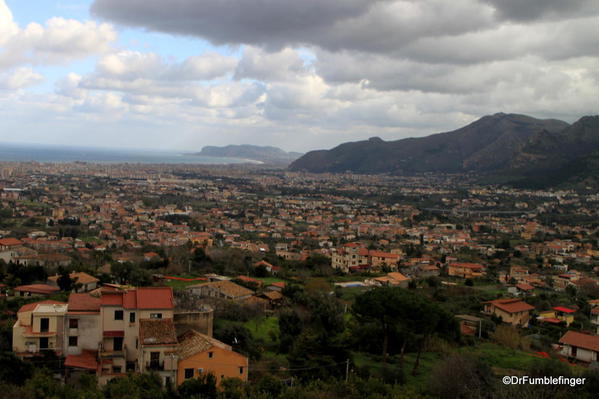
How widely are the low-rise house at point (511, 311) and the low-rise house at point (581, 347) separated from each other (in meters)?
4.71

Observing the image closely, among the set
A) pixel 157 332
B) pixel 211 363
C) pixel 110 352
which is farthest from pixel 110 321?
pixel 211 363

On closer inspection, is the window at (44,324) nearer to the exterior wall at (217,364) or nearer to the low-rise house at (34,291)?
the exterior wall at (217,364)

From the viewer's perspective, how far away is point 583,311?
30.4 m

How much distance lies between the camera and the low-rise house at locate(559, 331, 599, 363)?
70.0 feet

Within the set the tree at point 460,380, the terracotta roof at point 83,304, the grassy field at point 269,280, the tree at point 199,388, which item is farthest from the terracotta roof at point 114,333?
the grassy field at point 269,280

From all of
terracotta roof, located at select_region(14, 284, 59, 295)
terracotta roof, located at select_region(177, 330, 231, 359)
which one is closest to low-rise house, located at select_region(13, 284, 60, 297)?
terracotta roof, located at select_region(14, 284, 59, 295)

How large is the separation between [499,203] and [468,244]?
5310cm

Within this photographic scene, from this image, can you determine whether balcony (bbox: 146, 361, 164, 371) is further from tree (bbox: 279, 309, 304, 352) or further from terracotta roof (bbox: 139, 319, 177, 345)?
tree (bbox: 279, 309, 304, 352)

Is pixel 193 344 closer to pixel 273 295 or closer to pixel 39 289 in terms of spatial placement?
pixel 273 295

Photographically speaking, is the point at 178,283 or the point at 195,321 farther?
the point at 178,283

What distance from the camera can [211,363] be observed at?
15453 millimetres

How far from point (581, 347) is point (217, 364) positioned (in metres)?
14.9

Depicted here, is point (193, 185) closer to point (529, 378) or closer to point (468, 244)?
point (468, 244)

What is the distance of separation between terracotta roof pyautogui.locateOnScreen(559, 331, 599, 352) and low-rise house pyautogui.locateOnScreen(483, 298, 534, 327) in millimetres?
4718
